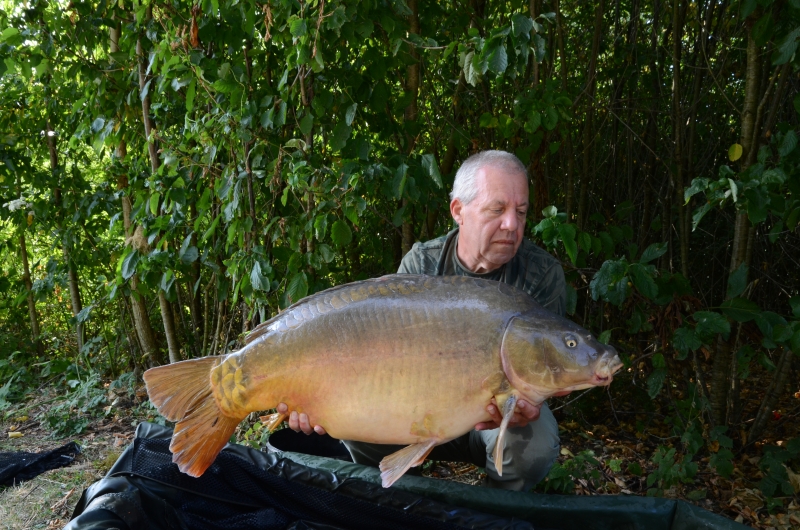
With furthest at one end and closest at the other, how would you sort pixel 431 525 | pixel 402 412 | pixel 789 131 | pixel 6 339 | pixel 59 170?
pixel 6 339 → pixel 59 170 → pixel 789 131 → pixel 431 525 → pixel 402 412

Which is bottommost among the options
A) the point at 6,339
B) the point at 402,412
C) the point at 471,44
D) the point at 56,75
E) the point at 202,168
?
the point at 6,339

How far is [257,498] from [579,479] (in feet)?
3.94

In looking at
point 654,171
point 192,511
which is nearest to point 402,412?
point 192,511

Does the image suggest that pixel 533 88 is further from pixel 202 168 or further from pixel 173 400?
pixel 173 400

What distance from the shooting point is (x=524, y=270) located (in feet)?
6.72

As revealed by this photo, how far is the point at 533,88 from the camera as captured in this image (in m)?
2.58

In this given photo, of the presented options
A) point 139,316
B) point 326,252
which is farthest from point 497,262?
point 139,316

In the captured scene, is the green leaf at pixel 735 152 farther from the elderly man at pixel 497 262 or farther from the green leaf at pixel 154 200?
the green leaf at pixel 154 200

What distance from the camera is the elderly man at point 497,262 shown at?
1823 mm

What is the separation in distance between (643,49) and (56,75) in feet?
8.95

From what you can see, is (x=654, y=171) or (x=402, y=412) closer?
(x=402, y=412)

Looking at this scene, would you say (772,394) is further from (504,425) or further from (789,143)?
(504,425)

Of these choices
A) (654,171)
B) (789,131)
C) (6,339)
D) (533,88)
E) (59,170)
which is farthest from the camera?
(6,339)

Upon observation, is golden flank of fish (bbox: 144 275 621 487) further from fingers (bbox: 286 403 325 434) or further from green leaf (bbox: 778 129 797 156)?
green leaf (bbox: 778 129 797 156)
